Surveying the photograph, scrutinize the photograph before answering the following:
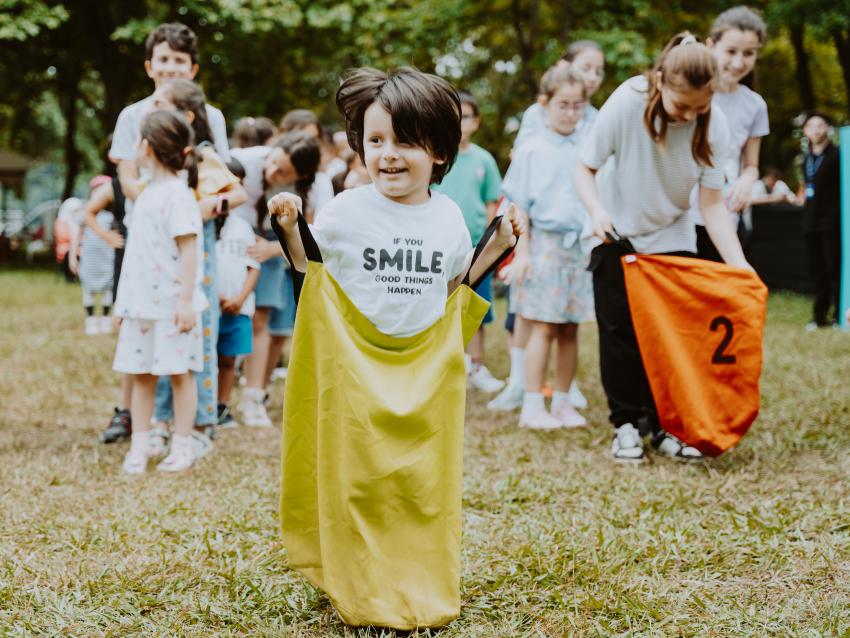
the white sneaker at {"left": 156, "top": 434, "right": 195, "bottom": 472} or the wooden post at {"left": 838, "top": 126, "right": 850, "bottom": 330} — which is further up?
the wooden post at {"left": 838, "top": 126, "right": 850, "bottom": 330}

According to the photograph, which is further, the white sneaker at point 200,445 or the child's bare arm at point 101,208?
the child's bare arm at point 101,208

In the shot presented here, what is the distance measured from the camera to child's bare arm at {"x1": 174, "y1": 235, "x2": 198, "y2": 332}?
4.38 m

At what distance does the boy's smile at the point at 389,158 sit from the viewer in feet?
8.55

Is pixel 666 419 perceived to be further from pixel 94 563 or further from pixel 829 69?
pixel 829 69

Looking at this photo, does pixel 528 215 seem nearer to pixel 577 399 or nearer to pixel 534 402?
pixel 534 402

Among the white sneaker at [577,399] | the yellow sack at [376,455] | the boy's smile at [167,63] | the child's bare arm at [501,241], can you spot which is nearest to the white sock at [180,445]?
the boy's smile at [167,63]

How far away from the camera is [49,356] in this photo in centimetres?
847

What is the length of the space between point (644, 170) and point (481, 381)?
111 inches

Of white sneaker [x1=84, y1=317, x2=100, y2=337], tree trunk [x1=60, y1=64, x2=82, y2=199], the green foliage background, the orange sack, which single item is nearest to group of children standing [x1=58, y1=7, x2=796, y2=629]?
the orange sack

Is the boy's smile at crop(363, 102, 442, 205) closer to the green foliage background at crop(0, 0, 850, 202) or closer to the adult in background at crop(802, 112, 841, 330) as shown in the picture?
the adult in background at crop(802, 112, 841, 330)

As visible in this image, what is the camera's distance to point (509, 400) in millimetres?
6293

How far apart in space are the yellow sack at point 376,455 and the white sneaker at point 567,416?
9.79ft

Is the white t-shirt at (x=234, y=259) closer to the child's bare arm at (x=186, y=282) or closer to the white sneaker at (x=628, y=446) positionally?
the child's bare arm at (x=186, y=282)

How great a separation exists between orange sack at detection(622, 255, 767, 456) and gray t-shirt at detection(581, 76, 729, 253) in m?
0.24
